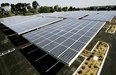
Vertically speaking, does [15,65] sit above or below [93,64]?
below

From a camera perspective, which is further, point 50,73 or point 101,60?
point 101,60

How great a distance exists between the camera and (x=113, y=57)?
1962 centimetres

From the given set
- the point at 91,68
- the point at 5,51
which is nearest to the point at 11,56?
the point at 5,51

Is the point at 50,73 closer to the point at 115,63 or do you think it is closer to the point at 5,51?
the point at 115,63

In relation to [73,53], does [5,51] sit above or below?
below

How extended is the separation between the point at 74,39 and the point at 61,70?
6.11 metres

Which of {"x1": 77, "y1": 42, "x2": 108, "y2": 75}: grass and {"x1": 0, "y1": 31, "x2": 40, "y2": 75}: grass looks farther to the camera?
{"x1": 0, "y1": 31, "x2": 40, "y2": 75}: grass

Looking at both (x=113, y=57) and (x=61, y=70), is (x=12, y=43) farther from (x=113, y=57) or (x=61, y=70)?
(x=113, y=57)

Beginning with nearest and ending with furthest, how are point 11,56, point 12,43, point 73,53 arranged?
point 73,53, point 11,56, point 12,43

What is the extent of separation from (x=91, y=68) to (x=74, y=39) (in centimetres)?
618

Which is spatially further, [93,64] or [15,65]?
[15,65]

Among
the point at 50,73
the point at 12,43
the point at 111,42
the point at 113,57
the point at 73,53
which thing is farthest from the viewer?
the point at 12,43

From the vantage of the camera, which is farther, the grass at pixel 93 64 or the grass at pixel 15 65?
the grass at pixel 15 65

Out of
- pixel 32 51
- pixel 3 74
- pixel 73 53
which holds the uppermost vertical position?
pixel 73 53
